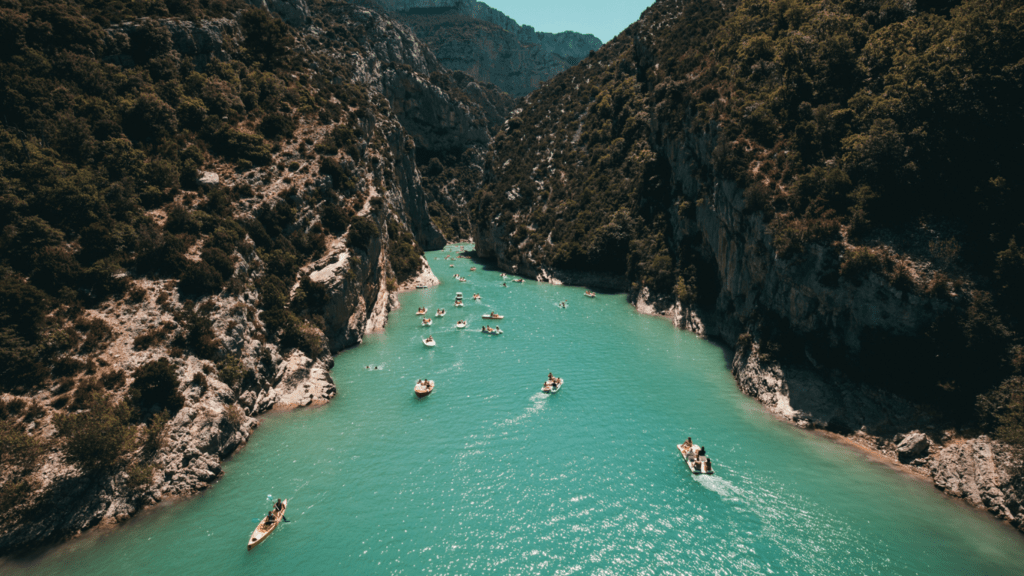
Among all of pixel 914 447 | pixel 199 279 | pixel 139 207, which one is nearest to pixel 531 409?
pixel 914 447

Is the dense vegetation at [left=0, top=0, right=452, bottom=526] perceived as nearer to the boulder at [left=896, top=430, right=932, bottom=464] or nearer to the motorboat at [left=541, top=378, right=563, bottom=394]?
the motorboat at [left=541, top=378, right=563, bottom=394]

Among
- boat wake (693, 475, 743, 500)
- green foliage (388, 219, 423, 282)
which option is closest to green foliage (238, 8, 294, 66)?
green foliage (388, 219, 423, 282)

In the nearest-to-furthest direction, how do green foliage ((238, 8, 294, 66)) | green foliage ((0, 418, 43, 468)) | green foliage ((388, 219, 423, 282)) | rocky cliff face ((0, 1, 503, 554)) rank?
green foliage ((0, 418, 43, 468))
rocky cliff face ((0, 1, 503, 554))
green foliage ((238, 8, 294, 66))
green foliage ((388, 219, 423, 282))

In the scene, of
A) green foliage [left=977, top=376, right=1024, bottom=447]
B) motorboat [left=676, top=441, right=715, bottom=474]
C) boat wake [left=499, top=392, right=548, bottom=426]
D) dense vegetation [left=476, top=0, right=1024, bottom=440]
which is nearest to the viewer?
green foliage [left=977, top=376, right=1024, bottom=447]

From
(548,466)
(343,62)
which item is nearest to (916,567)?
(548,466)

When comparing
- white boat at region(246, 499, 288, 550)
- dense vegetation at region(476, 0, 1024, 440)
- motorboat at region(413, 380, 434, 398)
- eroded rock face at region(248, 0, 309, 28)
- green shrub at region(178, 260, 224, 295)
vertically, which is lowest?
white boat at region(246, 499, 288, 550)

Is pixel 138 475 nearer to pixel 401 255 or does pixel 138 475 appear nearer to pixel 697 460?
pixel 697 460

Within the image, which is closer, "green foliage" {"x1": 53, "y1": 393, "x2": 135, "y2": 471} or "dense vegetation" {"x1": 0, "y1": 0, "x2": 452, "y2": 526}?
"green foliage" {"x1": 53, "y1": 393, "x2": 135, "y2": 471}

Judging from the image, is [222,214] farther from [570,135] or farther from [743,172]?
[570,135]

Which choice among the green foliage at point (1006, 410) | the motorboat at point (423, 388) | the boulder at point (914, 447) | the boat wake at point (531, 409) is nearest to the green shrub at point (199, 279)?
the motorboat at point (423, 388)

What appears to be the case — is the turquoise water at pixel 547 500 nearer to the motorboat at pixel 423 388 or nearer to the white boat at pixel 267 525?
the white boat at pixel 267 525
